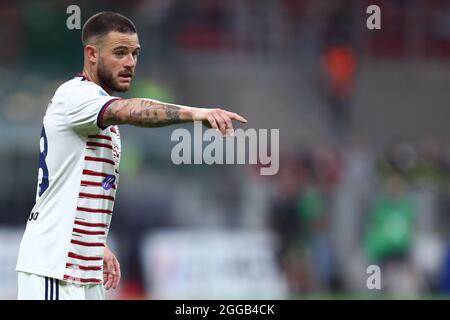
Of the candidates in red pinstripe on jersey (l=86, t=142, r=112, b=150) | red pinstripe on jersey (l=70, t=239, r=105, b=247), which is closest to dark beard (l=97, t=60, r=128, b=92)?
red pinstripe on jersey (l=86, t=142, r=112, b=150)

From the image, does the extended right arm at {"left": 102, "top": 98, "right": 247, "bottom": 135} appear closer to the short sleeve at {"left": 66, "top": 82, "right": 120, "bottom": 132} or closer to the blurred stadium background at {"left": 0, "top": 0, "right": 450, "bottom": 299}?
the short sleeve at {"left": 66, "top": 82, "right": 120, "bottom": 132}

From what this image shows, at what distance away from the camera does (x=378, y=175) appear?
15.5 meters

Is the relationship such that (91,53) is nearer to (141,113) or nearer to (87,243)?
(141,113)

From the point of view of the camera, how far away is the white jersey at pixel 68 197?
5.64 metres

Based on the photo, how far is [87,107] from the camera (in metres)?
5.53

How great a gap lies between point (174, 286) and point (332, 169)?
9.70ft

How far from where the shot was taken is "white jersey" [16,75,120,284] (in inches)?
222

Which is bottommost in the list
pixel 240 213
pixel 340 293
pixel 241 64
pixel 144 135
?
pixel 340 293

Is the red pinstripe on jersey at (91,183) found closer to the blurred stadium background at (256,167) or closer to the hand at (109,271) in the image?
the hand at (109,271)

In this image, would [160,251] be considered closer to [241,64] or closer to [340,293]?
[340,293]

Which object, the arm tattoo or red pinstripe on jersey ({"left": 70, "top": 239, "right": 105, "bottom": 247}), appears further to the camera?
red pinstripe on jersey ({"left": 70, "top": 239, "right": 105, "bottom": 247})

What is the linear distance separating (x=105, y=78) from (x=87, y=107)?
365mm

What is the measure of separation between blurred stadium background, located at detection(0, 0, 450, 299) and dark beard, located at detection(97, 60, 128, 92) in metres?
7.22

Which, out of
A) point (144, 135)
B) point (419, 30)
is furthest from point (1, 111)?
point (419, 30)
